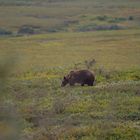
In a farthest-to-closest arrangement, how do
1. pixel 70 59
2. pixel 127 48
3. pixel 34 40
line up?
pixel 34 40
pixel 127 48
pixel 70 59

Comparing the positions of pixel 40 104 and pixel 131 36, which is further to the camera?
pixel 131 36

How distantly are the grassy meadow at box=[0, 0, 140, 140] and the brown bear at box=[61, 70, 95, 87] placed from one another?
1.11 feet

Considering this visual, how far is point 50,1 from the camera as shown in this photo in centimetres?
12031

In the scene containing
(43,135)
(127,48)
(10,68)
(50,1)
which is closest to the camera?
(10,68)

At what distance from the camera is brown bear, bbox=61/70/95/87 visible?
827 inches

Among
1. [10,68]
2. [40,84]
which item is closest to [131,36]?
[40,84]

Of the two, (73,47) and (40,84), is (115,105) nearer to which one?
(40,84)

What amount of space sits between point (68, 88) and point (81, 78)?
105 centimetres

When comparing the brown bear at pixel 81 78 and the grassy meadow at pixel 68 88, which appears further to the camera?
the brown bear at pixel 81 78

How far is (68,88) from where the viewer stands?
20.4 m

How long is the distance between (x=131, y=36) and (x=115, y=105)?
3751 cm

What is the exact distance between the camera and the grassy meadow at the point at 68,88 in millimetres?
7680

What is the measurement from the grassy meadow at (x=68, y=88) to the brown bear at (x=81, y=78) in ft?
1.11

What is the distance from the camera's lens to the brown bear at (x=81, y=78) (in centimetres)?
2102
